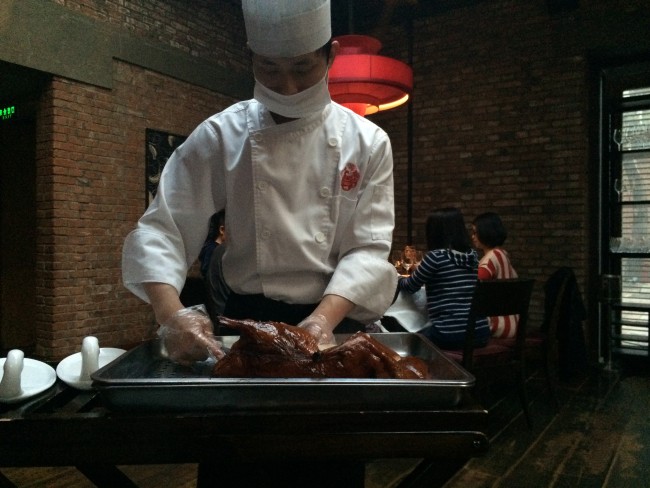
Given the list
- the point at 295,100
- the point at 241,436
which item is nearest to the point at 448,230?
the point at 295,100

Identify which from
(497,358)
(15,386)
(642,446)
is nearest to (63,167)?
(497,358)

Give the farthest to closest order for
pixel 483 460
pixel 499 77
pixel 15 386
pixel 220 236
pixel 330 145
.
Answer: pixel 499 77, pixel 220 236, pixel 483 460, pixel 330 145, pixel 15 386

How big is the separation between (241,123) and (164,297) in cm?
47

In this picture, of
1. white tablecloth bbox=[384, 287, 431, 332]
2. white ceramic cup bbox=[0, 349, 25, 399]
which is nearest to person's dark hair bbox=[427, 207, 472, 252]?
white tablecloth bbox=[384, 287, 431, 332]

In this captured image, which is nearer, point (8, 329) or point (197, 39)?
point (8, 329)

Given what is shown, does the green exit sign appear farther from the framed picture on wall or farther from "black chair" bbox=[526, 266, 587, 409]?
"black chair" bbox=[526, 266, 587, 409]

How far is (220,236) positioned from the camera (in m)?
5.01

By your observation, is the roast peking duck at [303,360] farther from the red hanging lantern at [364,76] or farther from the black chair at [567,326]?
the black chair at [567,326]

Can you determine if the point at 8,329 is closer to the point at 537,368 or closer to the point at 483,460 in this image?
the point at 483,460

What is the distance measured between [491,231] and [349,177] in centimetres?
328

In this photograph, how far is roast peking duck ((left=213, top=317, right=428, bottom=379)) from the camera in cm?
82

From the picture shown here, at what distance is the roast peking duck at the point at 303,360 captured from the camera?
0.82m

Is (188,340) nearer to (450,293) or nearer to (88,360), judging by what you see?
(88,360)

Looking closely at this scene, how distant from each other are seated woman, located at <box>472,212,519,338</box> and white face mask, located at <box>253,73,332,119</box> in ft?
9.81
